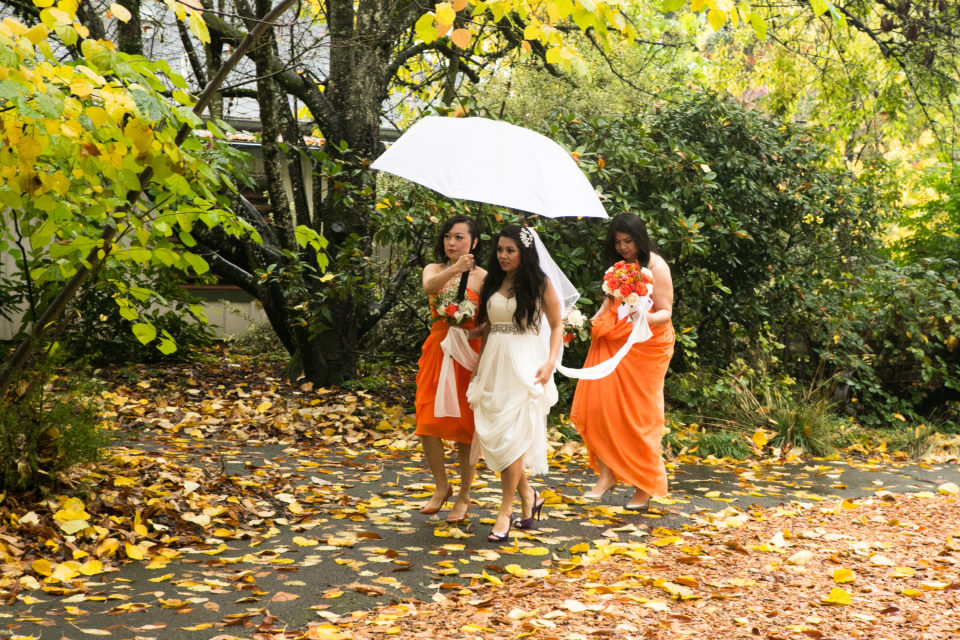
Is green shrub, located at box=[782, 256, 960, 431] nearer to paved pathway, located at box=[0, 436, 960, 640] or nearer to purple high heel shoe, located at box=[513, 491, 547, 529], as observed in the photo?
paved pathway, located at box=[0, 436, 960, 640]

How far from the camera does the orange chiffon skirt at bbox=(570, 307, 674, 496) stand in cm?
652

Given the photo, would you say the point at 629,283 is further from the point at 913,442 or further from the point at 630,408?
the point at 913,442

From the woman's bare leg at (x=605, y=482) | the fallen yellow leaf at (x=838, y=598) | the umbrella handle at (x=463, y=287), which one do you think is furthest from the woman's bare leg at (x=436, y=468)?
the fallen yellow leaf at (x=838, y=598)

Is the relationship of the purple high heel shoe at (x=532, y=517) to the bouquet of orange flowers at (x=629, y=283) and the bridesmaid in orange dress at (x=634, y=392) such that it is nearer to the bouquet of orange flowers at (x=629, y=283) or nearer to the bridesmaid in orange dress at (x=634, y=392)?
the bridesmaid in orange dress at (x=634, y=392)

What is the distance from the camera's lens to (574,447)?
907 centimetres

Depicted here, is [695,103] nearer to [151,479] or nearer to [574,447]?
[574,447]

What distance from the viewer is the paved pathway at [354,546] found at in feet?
13.5

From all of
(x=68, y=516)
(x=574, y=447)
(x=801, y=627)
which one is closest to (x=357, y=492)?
(x=68, y=516)

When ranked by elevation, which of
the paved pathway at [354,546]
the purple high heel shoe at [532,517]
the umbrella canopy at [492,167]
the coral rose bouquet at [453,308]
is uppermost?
the umbrella canopy at [492,167]

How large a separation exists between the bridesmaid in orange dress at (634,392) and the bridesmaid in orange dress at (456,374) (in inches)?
45.0

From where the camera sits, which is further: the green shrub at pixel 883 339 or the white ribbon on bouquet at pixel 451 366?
the green shrub at pixel 883 339

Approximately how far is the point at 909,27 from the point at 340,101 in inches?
285

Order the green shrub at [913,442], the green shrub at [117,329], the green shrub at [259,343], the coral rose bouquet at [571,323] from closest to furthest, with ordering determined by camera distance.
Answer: the coral rose bouquet at [571,323] → the green shrub at [913,442] → the green shrub at [117,329] → the green shrub at [259,343]

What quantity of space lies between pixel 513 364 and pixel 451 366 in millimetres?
494
